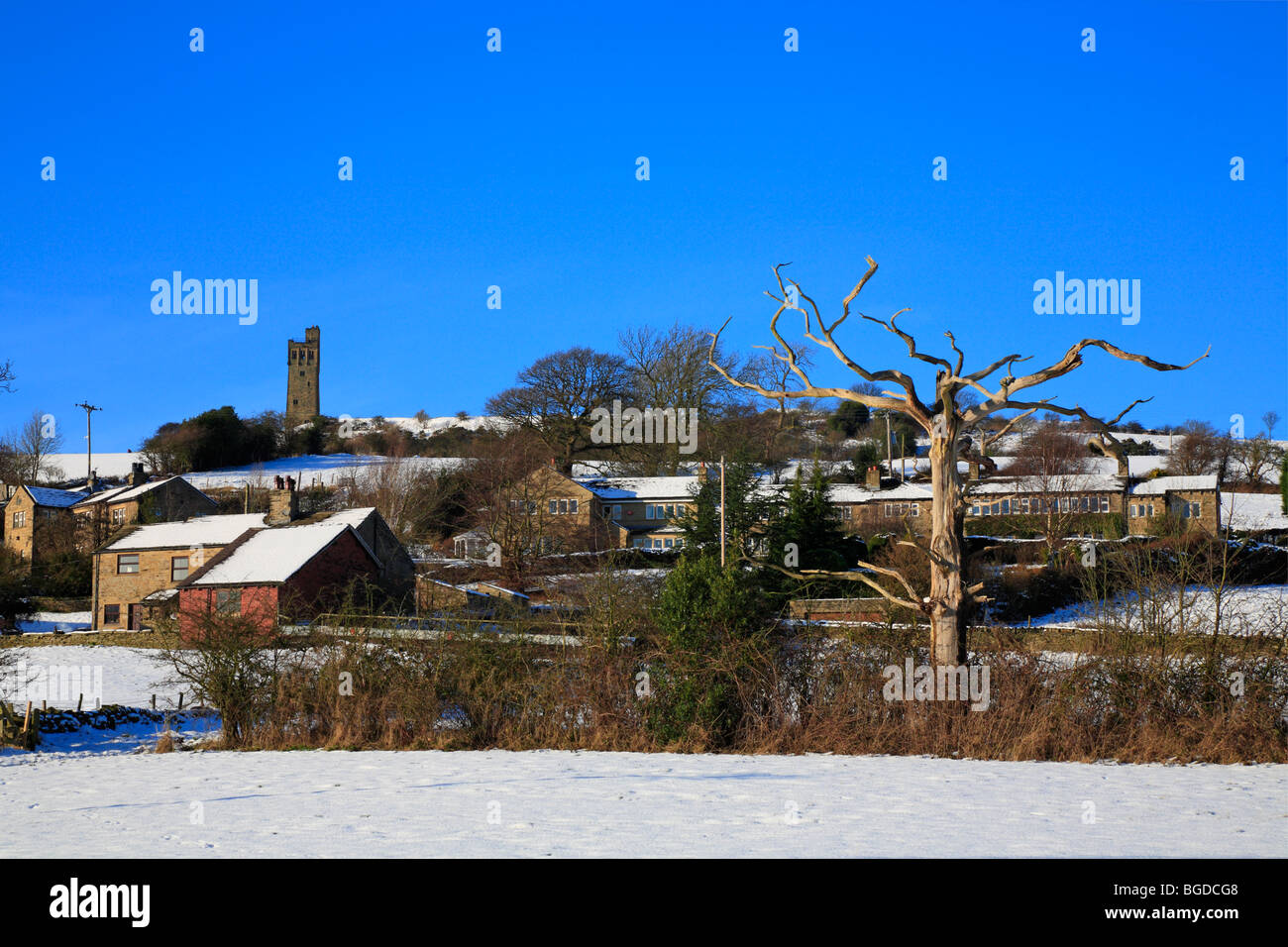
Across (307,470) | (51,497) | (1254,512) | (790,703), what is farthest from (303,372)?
(790,703)

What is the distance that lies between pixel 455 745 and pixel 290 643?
4.04m

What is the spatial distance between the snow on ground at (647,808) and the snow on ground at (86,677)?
36.0ft

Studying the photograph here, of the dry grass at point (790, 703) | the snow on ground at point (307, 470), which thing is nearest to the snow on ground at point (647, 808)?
the dry grass at point (790, 703)

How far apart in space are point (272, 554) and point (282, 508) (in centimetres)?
607

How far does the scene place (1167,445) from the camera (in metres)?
110

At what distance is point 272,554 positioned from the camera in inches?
1671

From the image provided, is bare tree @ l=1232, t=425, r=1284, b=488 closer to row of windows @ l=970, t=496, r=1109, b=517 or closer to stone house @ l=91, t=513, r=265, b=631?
row of windows @ l=970, t=496, r=1109, b=517

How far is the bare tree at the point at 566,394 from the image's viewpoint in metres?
72.2

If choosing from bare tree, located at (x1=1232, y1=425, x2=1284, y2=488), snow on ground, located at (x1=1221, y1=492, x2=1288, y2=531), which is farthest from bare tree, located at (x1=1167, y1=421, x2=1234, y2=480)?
snow on ground, located at (x1=1221, y1=492, x2=1288, y2=531)

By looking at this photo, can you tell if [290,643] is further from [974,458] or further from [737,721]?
[974,458]

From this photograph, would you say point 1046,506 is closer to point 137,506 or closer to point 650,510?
point 650,510

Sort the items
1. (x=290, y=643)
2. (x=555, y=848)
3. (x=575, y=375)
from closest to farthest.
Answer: (x=555, y=848)
(x=290, y=643)
(x=575, y=375)

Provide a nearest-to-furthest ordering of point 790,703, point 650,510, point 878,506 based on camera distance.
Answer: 1. point 790,703
2. point 878,506
3. point 650,510
